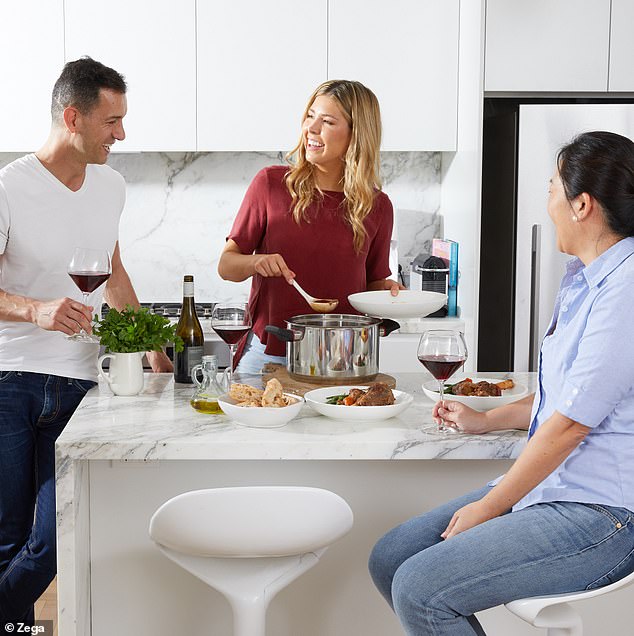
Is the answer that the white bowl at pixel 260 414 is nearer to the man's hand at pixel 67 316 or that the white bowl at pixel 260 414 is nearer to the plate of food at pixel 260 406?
the plate of food at pixel 260 406

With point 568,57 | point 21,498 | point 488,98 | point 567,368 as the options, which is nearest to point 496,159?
point 488,98

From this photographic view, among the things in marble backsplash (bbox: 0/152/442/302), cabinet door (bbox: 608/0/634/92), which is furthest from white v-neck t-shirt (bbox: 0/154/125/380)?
cabinet door (bbox: 608/0/634/92)

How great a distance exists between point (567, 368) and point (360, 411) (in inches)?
18.8

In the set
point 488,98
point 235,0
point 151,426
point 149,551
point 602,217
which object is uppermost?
point 235,0

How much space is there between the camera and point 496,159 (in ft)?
11.5

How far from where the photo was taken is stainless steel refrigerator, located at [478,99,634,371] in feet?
11.3

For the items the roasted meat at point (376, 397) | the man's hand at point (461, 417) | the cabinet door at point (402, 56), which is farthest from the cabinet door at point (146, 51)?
the man's hand at point (461, 417)

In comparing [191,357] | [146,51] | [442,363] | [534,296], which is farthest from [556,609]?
[146,51]

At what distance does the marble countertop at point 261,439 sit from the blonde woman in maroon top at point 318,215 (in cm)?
77

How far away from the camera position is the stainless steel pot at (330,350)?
2.23 metres

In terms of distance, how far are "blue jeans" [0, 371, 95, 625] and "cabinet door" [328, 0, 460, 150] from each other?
2.09 m

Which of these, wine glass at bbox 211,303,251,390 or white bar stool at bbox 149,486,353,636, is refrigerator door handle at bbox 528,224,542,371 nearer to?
wine glass at bbox 211,303,251,390

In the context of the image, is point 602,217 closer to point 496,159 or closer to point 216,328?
point 216,328

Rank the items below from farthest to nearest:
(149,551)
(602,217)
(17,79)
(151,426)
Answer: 1. (17,79)
2. (149,551)
3. (151,426)
4. (602,217)
